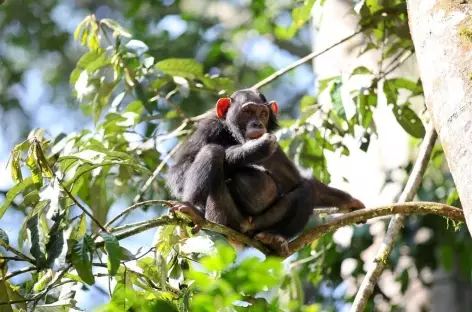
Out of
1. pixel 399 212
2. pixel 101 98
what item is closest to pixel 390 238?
pixel 399 212

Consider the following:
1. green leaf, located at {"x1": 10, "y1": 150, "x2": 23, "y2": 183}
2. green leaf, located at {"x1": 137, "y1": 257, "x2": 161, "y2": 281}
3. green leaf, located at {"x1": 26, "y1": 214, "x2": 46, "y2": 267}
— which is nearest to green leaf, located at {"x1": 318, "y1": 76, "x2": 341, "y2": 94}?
green leaf, located at {"x1": 137, "y1": 257, "x2": 161, "y2": 281}

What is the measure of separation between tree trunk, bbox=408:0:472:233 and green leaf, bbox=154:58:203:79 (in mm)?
2497

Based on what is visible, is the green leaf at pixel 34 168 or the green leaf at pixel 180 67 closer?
the green leaf at pixel 34 168

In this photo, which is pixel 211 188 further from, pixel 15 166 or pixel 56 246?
pixel 56 246

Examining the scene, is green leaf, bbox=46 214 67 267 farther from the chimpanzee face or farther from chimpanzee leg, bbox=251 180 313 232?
the chimpanzee face

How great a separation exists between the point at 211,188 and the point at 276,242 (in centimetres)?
55

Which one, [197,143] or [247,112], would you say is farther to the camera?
[247,112]

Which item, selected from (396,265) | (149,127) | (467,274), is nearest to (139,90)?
(149,127)

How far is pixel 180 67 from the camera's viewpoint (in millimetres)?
6258

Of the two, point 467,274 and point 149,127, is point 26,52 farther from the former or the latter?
point 467,274

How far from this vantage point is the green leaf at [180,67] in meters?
6.18

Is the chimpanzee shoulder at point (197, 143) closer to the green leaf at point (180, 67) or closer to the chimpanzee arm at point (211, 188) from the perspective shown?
the chimpanzee arm at point (211, 188)

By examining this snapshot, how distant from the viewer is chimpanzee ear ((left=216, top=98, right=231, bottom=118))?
5867mm

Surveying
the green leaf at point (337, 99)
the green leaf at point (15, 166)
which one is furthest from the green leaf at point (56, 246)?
the green leaf at point (337, 99)
